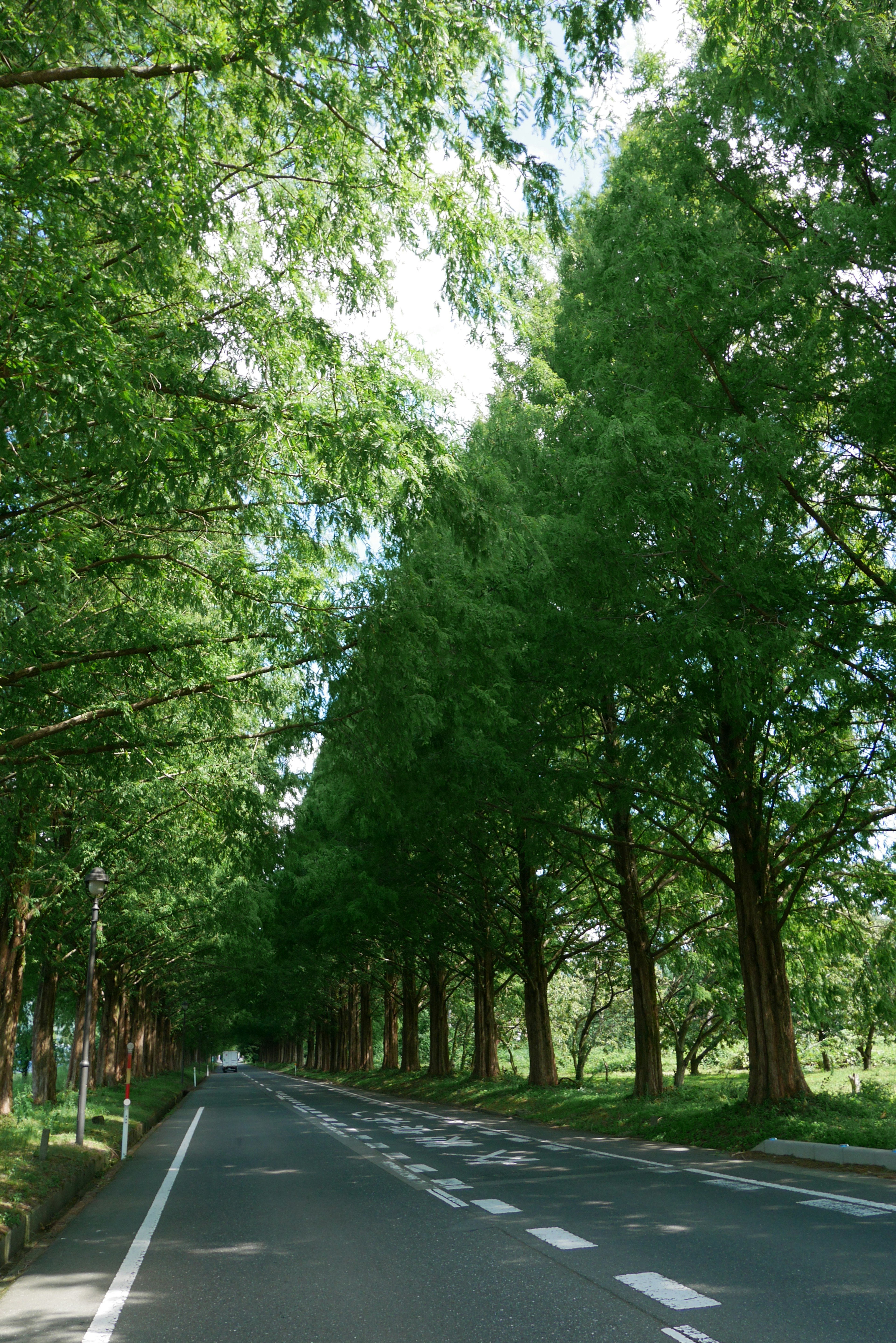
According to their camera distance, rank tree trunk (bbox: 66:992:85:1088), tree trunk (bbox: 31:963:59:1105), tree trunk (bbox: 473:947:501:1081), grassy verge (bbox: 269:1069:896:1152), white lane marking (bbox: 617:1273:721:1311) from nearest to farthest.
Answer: white lane marking (bbox: 617:1273:721:1311) < grassy verge (bbox: 269:1069:896:1152) < tree trunk (bbox: 31:963:59:1105) < tree trunk (bbox: 473:947:501:1081) < tree trunk (bbox: 66:992:85:1088)

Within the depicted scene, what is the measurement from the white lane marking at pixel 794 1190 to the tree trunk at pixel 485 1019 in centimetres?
1877

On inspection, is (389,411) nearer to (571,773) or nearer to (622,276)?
(622,276)

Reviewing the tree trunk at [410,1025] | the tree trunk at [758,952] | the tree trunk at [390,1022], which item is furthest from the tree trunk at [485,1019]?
the tree trunk at [758,952]

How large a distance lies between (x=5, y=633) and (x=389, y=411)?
409 cm

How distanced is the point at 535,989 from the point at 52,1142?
1331 centimetres

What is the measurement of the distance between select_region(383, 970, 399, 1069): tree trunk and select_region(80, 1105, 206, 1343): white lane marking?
3249 cm

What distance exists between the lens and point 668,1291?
573 centimetres

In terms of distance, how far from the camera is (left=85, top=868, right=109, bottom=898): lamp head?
1609 centimetres

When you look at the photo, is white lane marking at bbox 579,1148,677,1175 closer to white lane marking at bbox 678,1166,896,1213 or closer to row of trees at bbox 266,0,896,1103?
white lane marking at bbox 678,1166,896,1213

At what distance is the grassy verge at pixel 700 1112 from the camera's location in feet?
41.6

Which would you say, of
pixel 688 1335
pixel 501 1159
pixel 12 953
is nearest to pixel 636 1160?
pixel 501 1159

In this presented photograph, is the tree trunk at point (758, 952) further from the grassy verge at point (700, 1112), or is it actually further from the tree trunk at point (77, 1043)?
the tree trunk at point (77, 1043)

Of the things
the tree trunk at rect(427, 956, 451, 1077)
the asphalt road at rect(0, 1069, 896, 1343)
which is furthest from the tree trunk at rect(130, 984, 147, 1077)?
the asphalt road at rect(0, 1069, 896, 1343)

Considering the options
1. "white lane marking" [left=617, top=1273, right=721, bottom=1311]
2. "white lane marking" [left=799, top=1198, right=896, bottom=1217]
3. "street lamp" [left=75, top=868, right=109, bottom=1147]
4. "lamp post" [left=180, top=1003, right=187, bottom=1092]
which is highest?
"street lamp" [left=75, top=868, right=109, bottom=1147]
